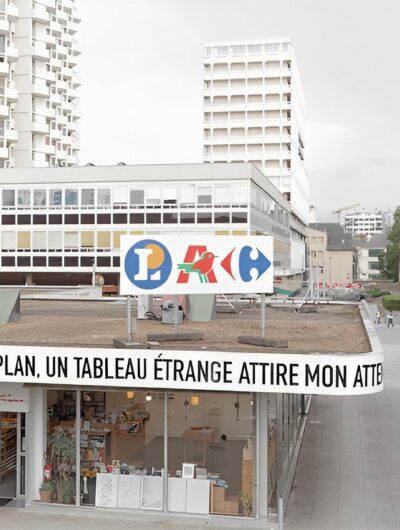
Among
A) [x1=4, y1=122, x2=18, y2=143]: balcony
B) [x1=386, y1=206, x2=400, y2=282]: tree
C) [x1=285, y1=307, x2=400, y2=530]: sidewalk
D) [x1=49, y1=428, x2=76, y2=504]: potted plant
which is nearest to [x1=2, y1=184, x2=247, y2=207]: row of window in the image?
[x1=4, y1=122, x2=18, y2=143]: balcony

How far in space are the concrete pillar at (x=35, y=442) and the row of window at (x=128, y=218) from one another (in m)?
43.8

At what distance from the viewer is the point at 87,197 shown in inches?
2371

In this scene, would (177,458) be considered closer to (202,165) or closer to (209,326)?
(209,326)

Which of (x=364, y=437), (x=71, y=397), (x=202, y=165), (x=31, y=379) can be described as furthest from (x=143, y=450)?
(x=202, y=165)

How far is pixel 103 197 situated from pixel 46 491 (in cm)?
4700

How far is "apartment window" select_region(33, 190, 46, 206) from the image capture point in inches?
2391

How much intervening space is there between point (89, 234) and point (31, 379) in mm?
47860

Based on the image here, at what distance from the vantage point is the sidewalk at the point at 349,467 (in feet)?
46.6

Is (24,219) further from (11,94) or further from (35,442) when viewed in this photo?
(35,442)

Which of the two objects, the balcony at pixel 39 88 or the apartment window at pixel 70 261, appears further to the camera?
the balcony at pixel 39 88

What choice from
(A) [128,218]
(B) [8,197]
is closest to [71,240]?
(A) [128,218]

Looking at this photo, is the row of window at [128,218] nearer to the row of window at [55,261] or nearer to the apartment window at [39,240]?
the apartment window at [39,240]

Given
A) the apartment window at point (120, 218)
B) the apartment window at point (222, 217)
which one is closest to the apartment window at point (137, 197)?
the apartment window at point (120, 218)

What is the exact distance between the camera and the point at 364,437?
70.7 ft
